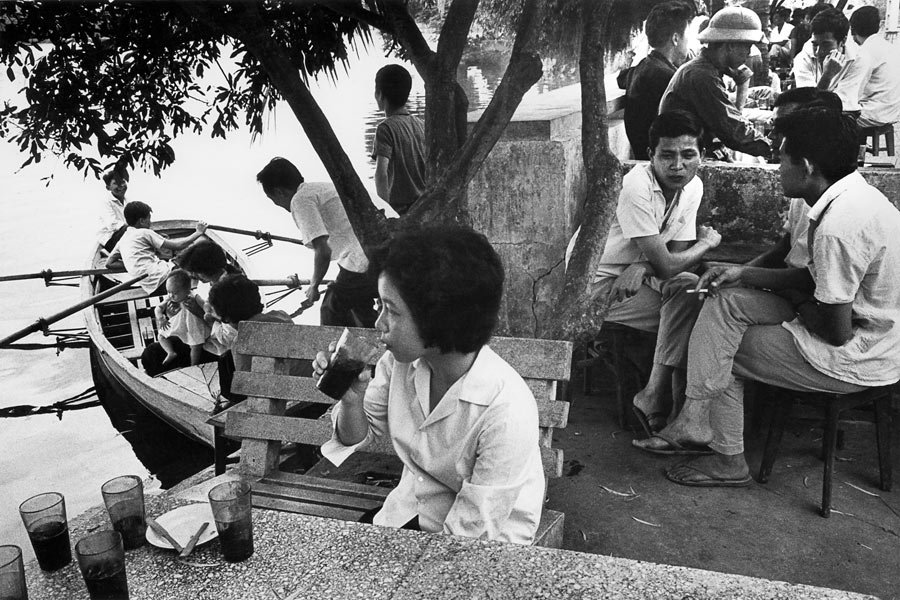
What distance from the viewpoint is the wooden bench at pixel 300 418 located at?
290 centimetres

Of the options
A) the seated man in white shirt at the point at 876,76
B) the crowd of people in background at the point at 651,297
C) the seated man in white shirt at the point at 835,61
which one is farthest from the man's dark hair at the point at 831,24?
the crowd of people in background at the point at 651,297

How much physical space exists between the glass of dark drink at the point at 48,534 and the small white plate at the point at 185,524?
18cm

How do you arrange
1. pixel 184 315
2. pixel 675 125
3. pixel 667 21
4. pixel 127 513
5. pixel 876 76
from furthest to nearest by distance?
pixel 876 76 < pixel 184 315 < pixel 667 21 < pixel 675 125 < pixel 127 513

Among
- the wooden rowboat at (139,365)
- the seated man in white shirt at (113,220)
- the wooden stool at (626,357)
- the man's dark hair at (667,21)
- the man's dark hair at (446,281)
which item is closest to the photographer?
the man's dark hair at (446,281)

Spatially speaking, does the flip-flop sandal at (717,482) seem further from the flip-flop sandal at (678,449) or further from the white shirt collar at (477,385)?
the white shirt collar at (477,385)

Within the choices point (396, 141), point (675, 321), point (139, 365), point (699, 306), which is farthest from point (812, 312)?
point (139, 365)

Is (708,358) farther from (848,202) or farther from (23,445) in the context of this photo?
(23,445)

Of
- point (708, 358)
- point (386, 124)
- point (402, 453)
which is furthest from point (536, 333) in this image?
point (402, 453)

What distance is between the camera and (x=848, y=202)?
295 cm

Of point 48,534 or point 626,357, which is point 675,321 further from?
point 48,534

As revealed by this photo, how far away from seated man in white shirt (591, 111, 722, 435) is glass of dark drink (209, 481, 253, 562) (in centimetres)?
249

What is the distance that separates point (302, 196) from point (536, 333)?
1.63 m

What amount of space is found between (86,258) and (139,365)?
21.6 ft

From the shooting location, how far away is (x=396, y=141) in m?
4.67
